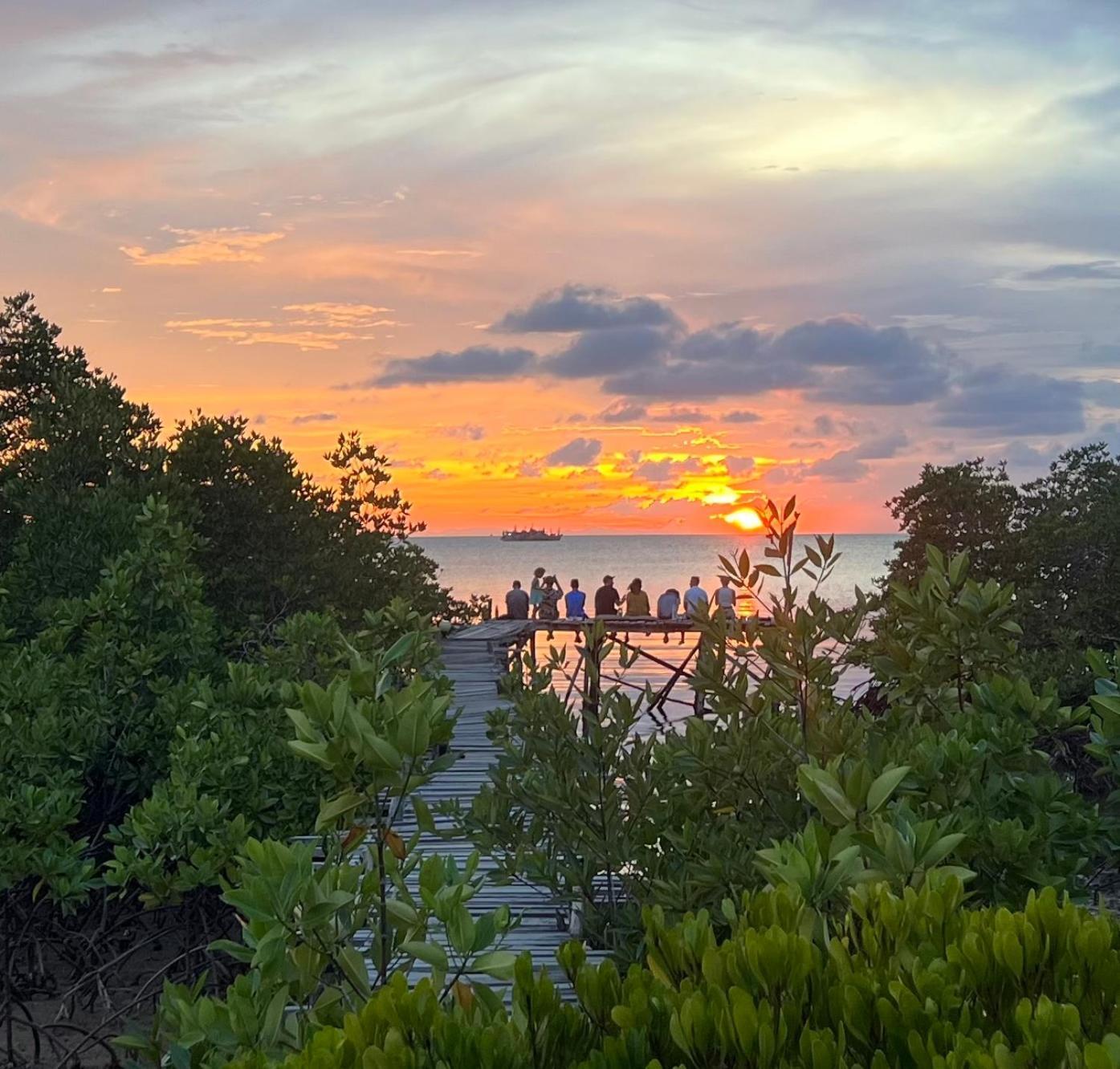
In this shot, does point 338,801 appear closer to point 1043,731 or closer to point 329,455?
point 1043,731

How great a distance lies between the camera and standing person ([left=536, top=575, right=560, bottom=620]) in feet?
95.3

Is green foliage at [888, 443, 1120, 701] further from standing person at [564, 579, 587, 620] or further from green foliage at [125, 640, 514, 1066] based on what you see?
green foliage at [125, 640, 514, 1066]

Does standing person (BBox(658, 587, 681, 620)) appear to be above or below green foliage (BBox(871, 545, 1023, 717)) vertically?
below

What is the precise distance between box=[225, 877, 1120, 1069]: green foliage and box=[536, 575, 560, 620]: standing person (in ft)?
84.4

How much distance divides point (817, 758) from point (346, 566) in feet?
40.0

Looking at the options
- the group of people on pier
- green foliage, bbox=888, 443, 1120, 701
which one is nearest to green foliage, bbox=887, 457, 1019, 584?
green foliage, bbox=888, 443, 1120, 701

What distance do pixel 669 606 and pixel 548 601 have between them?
10.2 feet

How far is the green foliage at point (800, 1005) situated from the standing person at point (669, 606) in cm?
2451

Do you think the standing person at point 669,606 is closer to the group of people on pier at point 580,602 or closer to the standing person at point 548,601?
the group of people on pier at point 580,602

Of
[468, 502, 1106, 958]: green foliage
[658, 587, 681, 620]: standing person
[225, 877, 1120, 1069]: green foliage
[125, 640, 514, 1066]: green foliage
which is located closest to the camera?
[225, 877, 1120, 1069]: green foliage

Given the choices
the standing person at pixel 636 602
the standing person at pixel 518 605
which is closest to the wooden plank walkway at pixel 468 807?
the standing person at pixel 518 605

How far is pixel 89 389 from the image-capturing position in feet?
49.7

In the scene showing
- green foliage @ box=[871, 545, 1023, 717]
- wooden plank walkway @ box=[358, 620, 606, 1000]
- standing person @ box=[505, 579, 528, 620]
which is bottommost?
wooden plank walkway @ box=[358, 620, 606, 1000]

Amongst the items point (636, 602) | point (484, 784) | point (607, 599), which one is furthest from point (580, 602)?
point (484, 784)
